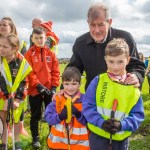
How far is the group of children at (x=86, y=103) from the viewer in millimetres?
3945

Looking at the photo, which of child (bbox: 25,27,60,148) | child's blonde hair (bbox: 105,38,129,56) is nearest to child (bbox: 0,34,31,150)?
child (bbox: 25,27,60,148)

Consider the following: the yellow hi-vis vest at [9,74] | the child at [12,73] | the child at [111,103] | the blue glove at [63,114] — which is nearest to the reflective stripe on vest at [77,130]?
the blue glove at [63,114]

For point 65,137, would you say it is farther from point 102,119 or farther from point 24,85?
point 24,85

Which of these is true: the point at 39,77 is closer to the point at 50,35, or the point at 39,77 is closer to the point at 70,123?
the point at 50,35

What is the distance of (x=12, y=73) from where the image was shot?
227 inches

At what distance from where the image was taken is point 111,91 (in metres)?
3.95

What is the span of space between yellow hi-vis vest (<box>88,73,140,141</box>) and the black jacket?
76cm

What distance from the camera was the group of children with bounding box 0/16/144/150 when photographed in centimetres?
395

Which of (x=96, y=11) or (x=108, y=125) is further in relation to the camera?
(x=96, y=11)

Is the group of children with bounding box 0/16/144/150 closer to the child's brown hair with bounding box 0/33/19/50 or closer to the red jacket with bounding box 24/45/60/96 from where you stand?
the child's brown hair with bounding box 0/33/19/50

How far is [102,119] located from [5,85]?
237 centimetres

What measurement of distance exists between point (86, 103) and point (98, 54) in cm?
101

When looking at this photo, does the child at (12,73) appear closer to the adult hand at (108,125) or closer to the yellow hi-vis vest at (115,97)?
the yellow hi-vis vest at (115,97)

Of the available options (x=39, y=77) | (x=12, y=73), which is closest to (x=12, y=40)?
(x=12, y=73)
